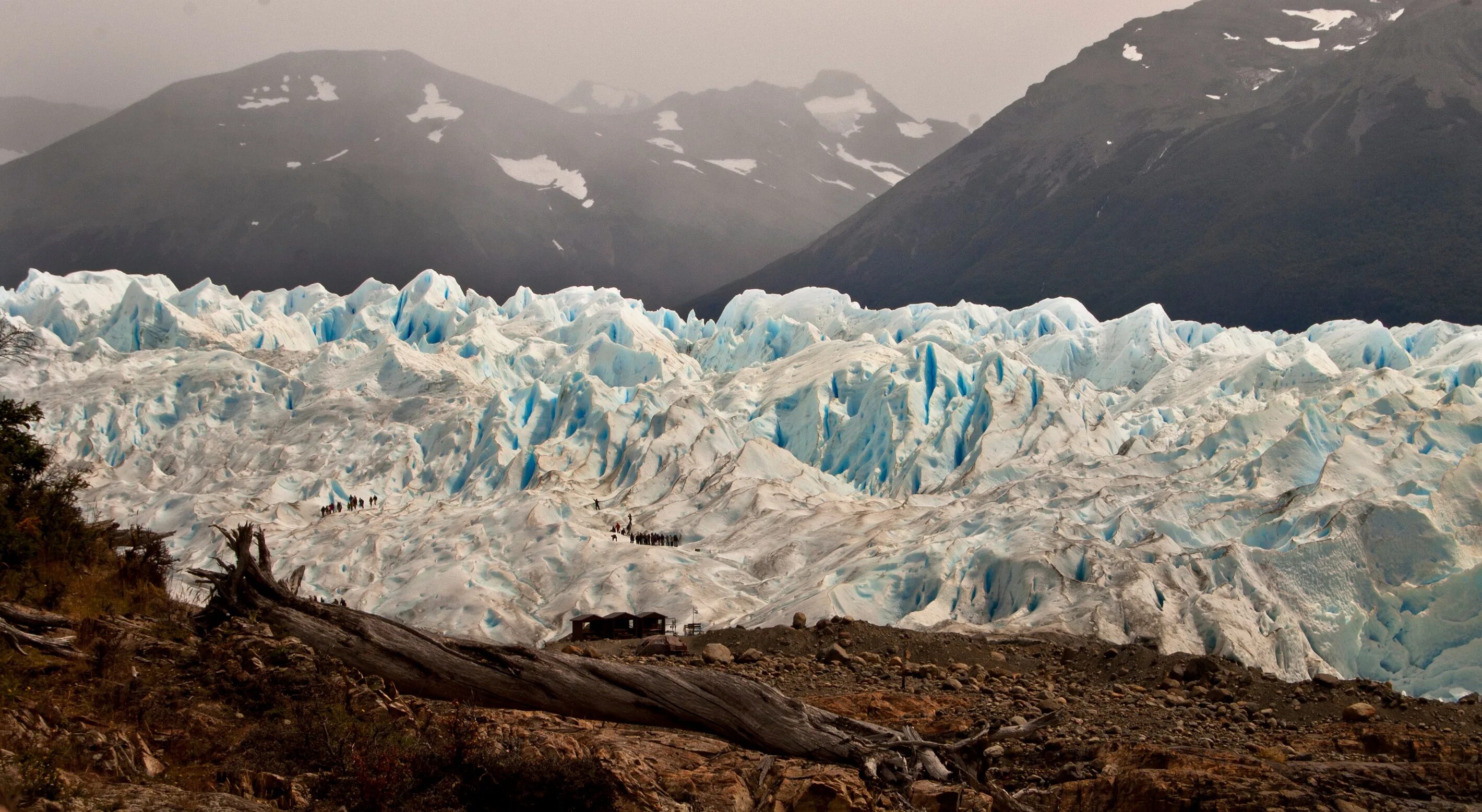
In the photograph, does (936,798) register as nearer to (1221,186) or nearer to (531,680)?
(531,680)

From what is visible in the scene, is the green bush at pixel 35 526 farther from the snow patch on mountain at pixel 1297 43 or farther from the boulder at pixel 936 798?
the snow patch on mountain at pixel 1297 43

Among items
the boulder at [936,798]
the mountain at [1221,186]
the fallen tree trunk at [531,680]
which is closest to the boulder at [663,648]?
the fallen tree trunk at [531,680]

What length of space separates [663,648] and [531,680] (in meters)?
5.51

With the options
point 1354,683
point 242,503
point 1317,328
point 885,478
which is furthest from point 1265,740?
point 1317,328

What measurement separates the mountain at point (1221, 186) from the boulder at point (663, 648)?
243ft

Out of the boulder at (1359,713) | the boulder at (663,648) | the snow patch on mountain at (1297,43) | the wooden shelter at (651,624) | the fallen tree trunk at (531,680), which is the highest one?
the snow patch on mountain at (1297,43)

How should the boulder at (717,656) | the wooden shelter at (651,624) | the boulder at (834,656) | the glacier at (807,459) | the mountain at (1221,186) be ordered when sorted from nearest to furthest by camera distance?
the boulder at (717,656)
the boulder at (834,656)
the wooden shelter at (651,624)
the glacier at (807,459)
the mountain at (1221,186)

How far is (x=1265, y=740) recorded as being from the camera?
8.49m

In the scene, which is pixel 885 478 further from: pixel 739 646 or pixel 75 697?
pixel 75 697

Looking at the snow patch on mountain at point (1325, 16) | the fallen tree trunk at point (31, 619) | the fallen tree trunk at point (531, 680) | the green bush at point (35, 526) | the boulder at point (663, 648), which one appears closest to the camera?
the fallen tree trunk at point (31, 619)

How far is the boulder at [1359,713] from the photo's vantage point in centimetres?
918

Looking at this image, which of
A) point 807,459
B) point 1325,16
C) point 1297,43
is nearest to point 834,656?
point 807,459

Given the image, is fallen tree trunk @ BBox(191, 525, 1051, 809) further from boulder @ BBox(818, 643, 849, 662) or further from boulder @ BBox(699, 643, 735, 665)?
boulder @ BBox(818, 643, 849, 662)

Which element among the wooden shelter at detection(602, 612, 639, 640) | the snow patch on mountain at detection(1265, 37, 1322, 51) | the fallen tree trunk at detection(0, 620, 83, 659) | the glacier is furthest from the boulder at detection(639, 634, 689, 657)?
the snow patch on mountain at detection(1265, 37, 1322, 51)
